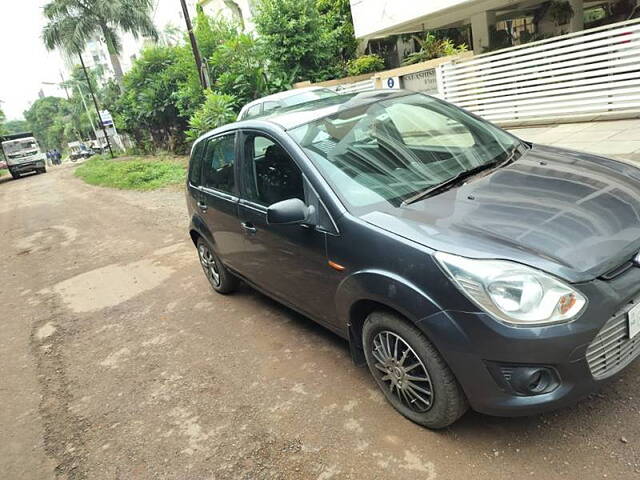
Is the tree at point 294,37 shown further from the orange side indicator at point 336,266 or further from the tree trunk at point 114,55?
the tree trunk at point 114,55

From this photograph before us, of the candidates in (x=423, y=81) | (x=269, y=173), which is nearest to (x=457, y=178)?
(x=269, y=173)

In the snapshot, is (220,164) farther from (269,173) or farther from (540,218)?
(540,218)

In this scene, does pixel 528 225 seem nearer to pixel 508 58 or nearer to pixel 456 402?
pixel 456 402

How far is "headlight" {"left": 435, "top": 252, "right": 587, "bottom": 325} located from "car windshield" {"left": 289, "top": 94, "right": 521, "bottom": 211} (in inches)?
28.9

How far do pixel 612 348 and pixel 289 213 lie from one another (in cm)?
176

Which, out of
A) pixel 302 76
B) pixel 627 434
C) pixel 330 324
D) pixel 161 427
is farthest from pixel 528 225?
pixel 302 76

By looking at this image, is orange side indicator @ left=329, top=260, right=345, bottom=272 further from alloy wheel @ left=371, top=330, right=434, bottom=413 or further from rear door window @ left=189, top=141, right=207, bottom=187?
rear door window @ left=189, top=141, right=207, bottom=187

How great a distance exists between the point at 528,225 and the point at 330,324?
1404mm

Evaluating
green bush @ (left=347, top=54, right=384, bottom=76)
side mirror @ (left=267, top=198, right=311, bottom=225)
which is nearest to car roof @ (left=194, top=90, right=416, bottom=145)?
side mirror @ (left=267, top=198, right=311, bottom=225)

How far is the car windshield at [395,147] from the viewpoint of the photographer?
284 cm

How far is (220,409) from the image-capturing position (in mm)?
3129

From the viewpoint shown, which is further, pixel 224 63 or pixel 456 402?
pixel 224 63

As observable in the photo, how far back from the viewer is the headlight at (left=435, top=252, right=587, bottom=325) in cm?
202

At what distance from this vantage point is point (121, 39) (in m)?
31.9
